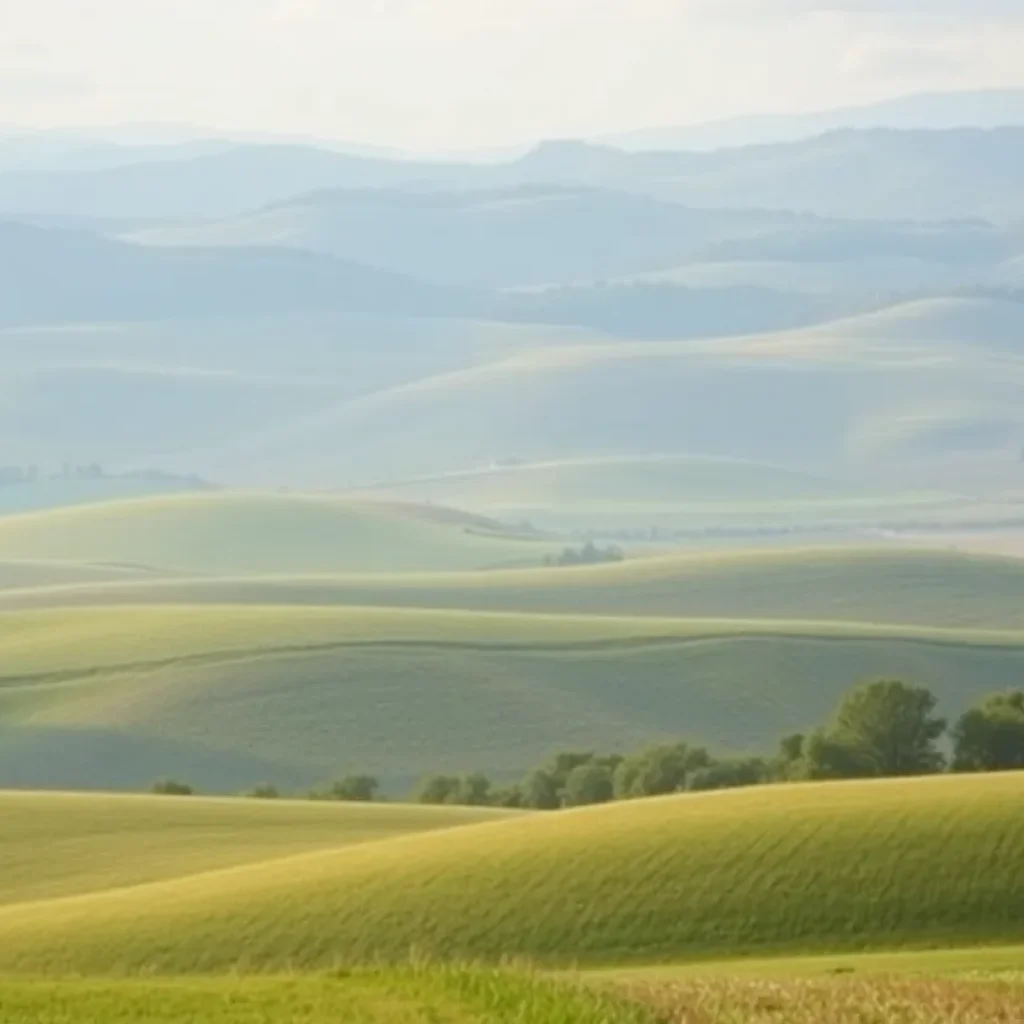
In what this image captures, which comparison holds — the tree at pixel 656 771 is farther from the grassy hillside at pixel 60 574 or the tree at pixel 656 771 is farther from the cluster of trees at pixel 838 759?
the grassy hillside at pixel 60 574

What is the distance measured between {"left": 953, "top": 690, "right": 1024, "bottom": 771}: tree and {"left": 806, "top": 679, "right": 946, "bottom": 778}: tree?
1.92ft

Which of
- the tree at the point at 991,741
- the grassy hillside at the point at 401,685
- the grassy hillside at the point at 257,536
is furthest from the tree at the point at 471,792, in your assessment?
the grassy hillside at the point at 257,536

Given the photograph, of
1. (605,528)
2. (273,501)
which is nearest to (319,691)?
(273,501)

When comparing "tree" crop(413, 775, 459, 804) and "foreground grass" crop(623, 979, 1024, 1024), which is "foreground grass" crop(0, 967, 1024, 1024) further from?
"tree" crop(413, 775, 459, 804)

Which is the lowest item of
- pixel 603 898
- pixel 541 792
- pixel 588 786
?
pixel 541 792

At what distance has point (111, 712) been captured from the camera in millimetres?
70562

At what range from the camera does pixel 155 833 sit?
40719 mm

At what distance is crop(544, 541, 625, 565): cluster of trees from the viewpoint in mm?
130000

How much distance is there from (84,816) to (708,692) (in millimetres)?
34527

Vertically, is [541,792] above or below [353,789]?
above

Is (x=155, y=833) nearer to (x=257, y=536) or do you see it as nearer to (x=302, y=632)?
(x=302, y=632)

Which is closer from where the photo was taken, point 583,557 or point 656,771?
point 656,771

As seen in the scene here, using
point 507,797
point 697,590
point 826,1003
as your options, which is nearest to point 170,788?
point 507,797

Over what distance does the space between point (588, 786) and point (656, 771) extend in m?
1.71
